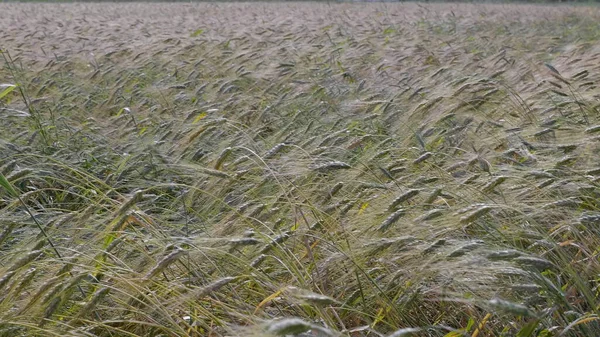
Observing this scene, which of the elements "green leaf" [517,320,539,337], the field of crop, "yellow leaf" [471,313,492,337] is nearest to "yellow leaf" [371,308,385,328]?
the field of crop

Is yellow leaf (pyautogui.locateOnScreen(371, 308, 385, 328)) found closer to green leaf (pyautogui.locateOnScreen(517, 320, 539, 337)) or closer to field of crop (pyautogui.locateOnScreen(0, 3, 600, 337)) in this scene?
field of crop (pyautogui.locateOnScreen(0, 3, 600, 337))

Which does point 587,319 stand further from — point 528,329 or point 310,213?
point 310,213

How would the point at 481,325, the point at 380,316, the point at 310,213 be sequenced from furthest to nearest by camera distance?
the point at 310,213 < the point at 380,316 < the point at 481,325

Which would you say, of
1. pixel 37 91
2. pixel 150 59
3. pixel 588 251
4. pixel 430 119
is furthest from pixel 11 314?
pixel 150 59

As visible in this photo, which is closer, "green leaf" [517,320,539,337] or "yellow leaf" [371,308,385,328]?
"green leaf" [517,320,539,337]

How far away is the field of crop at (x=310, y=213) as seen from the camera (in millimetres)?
1738

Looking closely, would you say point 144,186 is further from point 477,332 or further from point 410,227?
point 477,332

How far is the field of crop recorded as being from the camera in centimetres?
174

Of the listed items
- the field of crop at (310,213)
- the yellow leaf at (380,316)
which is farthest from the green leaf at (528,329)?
the yellow leaf at (380,316)

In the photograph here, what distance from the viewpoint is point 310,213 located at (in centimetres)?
235

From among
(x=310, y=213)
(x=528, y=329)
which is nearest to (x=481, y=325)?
(x=528, y=329)

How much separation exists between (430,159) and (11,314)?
1505 millimetres

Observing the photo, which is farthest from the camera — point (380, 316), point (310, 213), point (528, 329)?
point (310, 213)

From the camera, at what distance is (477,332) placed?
1.71 m
